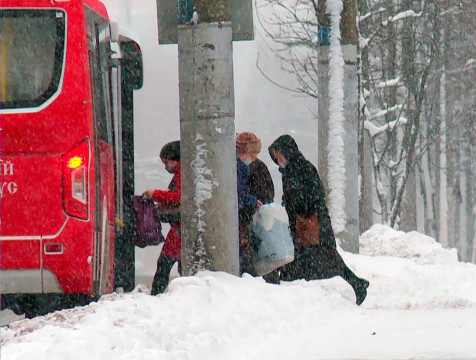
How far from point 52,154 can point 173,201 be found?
1422mm

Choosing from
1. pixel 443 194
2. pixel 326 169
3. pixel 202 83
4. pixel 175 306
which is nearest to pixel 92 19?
pixel 202 83

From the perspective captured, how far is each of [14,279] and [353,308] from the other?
9.33ft

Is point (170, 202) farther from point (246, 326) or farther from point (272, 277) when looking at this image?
point (246, 326)

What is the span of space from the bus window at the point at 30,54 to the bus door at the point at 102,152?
29 cm

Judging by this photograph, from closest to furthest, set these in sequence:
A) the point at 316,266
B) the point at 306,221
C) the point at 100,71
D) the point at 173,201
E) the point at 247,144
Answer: the point at 100,71, the point at 173,201, the point at 247,144, the point at 306,221, the point at 316,266

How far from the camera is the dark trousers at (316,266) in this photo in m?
9.06

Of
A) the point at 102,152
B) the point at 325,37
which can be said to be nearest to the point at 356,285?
the point at 102,152

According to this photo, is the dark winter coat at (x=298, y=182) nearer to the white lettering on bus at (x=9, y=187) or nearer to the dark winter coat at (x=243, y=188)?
the dark winter coat at (x=243, y=188)

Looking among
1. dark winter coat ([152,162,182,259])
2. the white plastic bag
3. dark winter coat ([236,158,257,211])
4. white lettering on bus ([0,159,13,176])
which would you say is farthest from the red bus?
the white plastic bag

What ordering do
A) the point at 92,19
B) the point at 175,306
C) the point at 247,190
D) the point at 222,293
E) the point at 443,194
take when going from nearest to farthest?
the point at 175,306 → the point at 222,293 → the point at 92,19 → the point at 247,190 → the point at 443,194

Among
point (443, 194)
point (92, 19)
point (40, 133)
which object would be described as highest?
point (92, 19)

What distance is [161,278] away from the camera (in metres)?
8.88

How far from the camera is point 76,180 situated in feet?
24.0

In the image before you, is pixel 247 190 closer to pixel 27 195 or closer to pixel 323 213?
pixel 323 213
